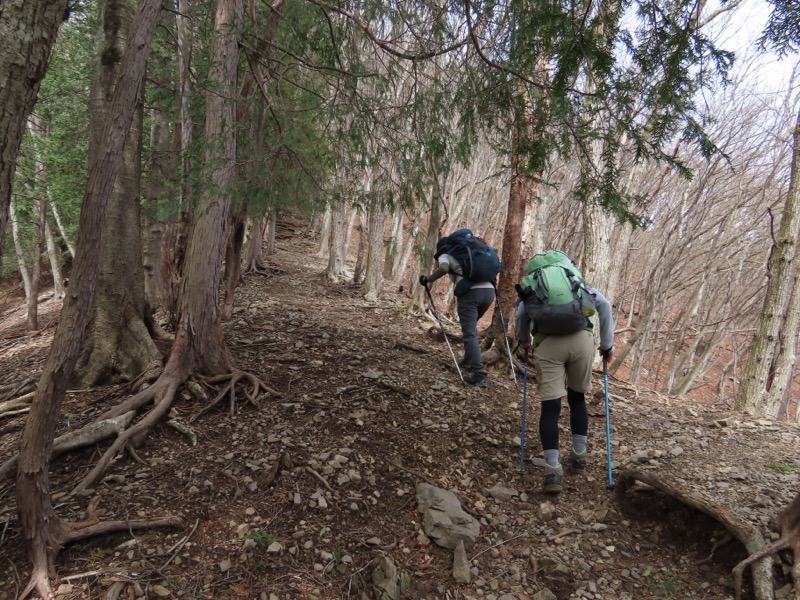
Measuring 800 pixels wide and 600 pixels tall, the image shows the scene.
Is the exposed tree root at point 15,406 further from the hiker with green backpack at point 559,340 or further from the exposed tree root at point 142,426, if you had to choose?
the hiker with green backpack at point 559,340

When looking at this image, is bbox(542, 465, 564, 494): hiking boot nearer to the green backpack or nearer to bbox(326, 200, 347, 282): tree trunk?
the green backpack

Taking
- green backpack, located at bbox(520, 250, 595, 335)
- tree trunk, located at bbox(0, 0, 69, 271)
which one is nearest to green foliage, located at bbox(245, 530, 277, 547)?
tree trunk, located at bbox(0, 0, 69, 271)

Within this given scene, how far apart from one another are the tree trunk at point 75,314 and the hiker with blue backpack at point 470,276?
3.71 m

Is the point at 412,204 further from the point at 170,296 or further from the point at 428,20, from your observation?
the point at 170,296

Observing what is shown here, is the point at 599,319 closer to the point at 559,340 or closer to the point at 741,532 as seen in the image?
the point at 559,340

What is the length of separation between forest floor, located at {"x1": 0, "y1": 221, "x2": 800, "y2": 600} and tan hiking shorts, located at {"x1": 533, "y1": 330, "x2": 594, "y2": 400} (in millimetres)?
792

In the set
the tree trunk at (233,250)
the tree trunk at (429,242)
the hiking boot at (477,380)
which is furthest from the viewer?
the tree trunk at (429,242)

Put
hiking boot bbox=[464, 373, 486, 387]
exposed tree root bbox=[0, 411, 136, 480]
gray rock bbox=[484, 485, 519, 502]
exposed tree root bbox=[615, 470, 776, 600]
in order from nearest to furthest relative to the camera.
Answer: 1. exposed tree root bbox=[615, 470, 776, 600]
2. exposed tree root bbox=[0, 411, 136, 480]
3. gray rock bbox=[484, 485, 519, 502]
4. hiking boot bbox=[464, 373, 486, 387]

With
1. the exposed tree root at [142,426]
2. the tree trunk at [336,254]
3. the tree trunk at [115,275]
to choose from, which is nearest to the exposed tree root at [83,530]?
the exposed tree root at [142,426]

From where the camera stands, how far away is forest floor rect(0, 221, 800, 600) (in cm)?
257

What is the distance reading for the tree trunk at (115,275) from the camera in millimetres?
4645

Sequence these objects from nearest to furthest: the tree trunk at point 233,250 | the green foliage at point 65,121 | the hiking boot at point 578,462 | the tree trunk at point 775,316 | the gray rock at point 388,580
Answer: the gray rock at point 388,580
the hiking boot at point 578,462
the tree trunk at point 775,316
the tree trunk at point 233,250
the green foliage at point 65,121

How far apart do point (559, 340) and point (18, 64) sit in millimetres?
3761

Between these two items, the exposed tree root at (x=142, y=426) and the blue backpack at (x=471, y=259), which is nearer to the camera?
the exposed tree root at (x=142, y=426)
